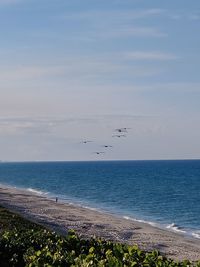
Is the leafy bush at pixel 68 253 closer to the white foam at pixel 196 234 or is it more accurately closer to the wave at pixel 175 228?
the white foam at pixel 196 234

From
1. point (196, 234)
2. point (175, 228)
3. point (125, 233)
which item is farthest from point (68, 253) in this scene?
point (175, 228)

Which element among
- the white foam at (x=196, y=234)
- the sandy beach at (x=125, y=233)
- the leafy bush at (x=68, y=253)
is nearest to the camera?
the leafy bush at (x=68, y=253)

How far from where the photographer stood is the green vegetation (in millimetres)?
12703

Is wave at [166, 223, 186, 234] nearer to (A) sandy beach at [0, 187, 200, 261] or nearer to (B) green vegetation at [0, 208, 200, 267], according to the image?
(A) sandy beach at [0, 187, 200, 261]

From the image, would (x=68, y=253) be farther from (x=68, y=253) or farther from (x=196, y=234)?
(x=196, y=234)

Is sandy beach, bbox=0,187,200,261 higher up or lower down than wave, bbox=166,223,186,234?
higher up

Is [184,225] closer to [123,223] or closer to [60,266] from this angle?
[123,223]

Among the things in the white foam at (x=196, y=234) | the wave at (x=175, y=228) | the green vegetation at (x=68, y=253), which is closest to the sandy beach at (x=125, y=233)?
the white foam at (x=196, y=234)

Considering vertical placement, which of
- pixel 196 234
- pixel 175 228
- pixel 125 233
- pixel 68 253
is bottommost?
pixel 196 234

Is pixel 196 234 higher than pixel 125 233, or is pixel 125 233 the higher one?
pixel 125 233

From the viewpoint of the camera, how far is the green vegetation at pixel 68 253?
1270cm

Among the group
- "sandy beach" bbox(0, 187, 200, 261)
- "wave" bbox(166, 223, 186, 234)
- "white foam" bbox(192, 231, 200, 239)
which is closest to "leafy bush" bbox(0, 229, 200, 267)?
"sandy beach" bbox(0, 187, 200, 261)

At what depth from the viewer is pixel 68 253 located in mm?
13820

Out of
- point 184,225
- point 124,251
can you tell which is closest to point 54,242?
point 124,251
